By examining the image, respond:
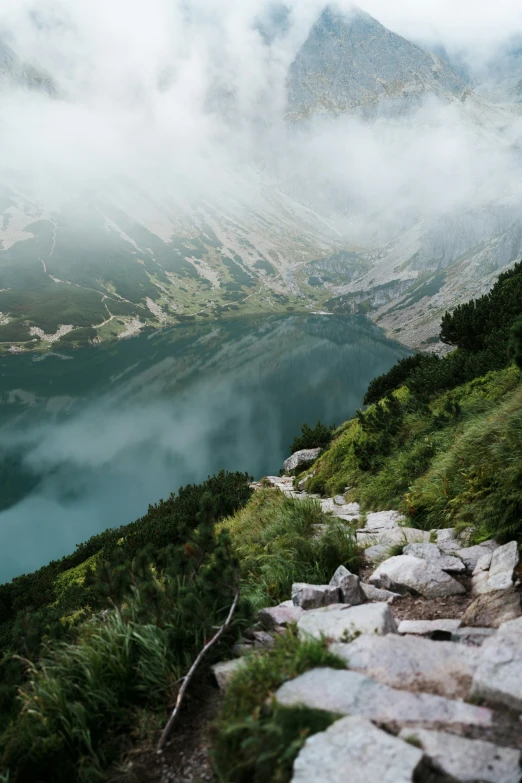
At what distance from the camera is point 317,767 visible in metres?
2.59

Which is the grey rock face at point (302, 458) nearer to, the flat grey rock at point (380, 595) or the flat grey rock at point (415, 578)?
the flat grey rock at point (415, 578)

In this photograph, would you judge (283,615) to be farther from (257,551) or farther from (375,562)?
(257,551)

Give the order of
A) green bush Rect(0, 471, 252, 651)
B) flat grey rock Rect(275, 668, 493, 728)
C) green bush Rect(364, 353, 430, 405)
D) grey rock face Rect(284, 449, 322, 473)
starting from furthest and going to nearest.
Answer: green bush Rect(364, 353, 430, 405) < grey rock face Rect(284, 449, 322, 473) < green bush Rect(0, 471, 252, 651) < flat grey rock Rect(275, 668, 493, 728)

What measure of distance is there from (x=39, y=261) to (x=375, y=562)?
213 m

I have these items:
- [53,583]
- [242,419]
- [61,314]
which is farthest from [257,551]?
[61,314]

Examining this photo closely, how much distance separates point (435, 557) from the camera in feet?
20.2

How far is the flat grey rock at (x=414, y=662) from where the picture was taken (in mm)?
3379

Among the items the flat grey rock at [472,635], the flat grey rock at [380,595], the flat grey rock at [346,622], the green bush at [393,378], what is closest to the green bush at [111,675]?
the flat grey rock at [346,622]

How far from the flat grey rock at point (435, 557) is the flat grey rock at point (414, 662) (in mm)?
2248

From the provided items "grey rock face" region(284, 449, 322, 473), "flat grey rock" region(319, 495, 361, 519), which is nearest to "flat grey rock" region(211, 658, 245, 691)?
"flat grey rock" region(319, 495, 361, 519)

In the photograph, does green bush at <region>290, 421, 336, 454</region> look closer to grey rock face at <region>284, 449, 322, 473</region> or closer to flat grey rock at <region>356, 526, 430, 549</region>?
grey rock face at <region>284, 449, 322, 473</region>

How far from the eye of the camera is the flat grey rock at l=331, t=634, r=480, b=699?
3379 mm

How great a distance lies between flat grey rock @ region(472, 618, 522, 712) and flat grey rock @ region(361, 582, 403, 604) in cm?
206

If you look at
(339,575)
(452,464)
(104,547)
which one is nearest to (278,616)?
(339,575)
